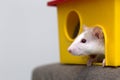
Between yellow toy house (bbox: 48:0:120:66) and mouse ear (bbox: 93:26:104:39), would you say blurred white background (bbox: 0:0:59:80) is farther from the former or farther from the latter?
mouse ear (bbox: 93:26:104:39)

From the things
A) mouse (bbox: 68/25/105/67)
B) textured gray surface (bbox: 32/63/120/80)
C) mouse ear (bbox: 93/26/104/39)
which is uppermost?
mouse ear (bbox: 93/26/104/39)

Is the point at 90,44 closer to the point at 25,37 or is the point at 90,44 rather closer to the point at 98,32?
the point at 98,32

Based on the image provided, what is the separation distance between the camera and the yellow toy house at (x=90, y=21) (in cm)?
81

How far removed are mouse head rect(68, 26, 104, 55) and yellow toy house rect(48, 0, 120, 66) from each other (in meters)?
0.02

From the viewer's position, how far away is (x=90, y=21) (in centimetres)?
89

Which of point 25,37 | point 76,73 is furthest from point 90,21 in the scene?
point 25,37

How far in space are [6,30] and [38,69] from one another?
0.39m

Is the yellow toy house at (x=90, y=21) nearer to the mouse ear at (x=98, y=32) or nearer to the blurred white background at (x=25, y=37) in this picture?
the mouse ear at (x=98, y=32)

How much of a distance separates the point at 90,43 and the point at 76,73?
97mm

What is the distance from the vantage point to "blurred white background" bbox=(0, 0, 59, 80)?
1.35m

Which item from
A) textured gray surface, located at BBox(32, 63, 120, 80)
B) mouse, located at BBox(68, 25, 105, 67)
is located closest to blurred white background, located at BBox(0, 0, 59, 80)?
textured gray surface, located at BBox(32, 63, 120, 80)

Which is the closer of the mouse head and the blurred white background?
the mouse head

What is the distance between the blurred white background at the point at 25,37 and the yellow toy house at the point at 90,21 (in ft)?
1.25

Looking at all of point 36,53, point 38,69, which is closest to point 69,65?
point 38,69
